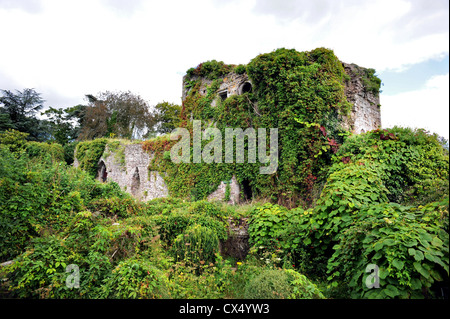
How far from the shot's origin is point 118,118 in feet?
117

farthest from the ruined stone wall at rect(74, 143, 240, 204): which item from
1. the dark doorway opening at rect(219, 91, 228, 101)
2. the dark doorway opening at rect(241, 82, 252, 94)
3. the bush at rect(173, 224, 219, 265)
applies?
the bush at rect(173, 224, 219, 265)

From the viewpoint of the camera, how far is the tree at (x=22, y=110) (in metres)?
28.3

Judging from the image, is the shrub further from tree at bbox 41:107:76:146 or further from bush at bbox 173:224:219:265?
tree at bbox 41:107:76:146

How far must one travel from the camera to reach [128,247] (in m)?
5.32

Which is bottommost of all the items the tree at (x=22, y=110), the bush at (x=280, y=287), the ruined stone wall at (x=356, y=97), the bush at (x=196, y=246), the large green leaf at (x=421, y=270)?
the bush at (x=280, y=287)

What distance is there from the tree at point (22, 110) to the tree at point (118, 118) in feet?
17.4

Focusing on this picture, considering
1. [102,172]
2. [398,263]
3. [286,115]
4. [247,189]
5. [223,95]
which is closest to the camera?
[398,263]

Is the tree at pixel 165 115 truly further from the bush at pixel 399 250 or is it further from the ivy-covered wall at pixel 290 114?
the bush at pixel 399 250

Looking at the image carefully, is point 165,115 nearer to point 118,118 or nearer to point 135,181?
point 118,118

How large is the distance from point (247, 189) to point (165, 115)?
27486mm

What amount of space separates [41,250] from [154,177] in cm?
1105

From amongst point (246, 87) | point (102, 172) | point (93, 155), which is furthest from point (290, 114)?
point (93, 155)

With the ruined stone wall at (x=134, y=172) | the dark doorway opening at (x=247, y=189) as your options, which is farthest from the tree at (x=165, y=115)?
the dark doorway opening at (x=247, y=189)

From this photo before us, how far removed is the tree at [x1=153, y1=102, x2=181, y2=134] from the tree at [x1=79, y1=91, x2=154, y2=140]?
870mm
